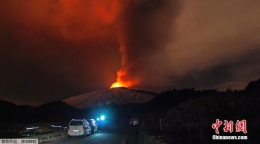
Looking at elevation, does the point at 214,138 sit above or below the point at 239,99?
below

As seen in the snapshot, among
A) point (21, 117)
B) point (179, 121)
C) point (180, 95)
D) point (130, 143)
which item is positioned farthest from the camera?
point (180, 95)

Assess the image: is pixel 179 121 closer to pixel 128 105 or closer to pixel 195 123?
pixel 195 123

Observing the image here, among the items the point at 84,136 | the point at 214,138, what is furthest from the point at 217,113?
the point at 84,136

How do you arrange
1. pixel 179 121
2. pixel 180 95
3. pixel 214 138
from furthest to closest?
pixel 180 95 < pixel 179 121 < pixel 214 138

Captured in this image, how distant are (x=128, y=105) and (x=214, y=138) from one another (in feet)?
473

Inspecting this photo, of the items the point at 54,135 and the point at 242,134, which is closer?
the point at 242,134

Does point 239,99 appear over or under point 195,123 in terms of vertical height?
over

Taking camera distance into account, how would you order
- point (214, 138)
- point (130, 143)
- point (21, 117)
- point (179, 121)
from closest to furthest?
point (214, 138)
point (130, 143)
point (179, 121)
point (21, 117)

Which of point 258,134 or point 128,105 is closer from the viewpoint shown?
point 258,134

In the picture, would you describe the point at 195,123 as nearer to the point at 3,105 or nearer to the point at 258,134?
the point at 258,134

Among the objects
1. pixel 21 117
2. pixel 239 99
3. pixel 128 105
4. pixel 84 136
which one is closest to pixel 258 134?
pixel 239 99

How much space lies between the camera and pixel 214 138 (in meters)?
15.9

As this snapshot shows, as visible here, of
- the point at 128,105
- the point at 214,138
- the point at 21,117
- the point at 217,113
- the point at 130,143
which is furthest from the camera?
the point at 128,105

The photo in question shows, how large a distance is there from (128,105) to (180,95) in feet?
173
